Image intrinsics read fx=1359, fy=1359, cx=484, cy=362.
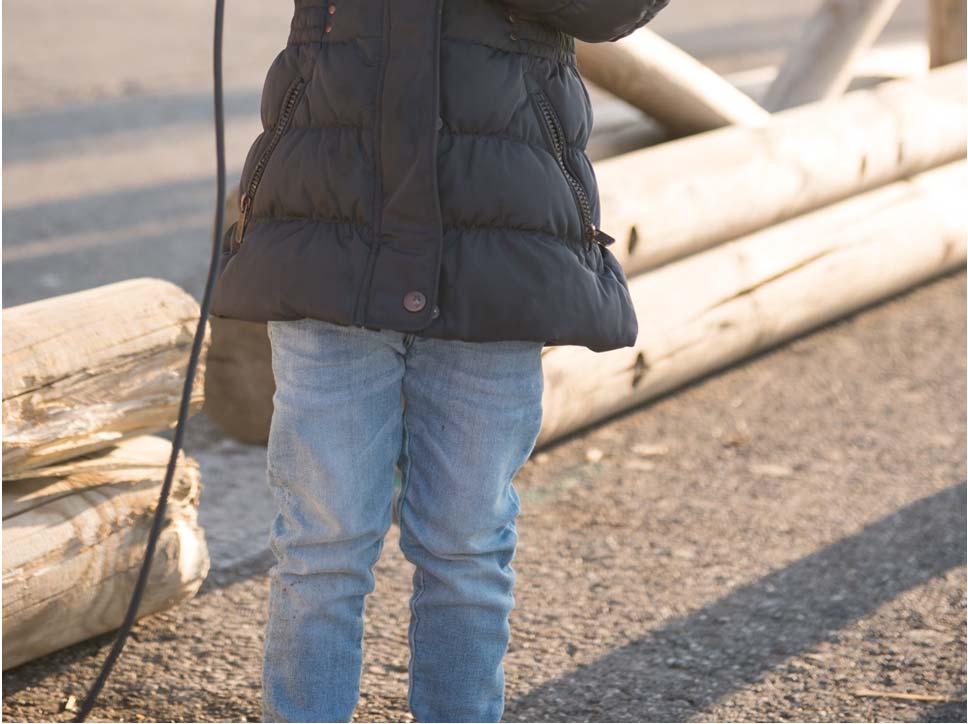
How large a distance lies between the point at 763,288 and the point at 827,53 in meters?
1.37

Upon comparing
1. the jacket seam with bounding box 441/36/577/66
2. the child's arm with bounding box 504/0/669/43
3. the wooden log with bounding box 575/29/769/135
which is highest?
the child's arm with bounding box 504/0/669/43

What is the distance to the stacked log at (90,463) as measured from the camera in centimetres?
266

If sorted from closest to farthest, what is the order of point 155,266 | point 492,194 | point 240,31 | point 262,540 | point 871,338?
point 492,194 < point 262,540 < point 871,338 < point 155,266 < point 240,31

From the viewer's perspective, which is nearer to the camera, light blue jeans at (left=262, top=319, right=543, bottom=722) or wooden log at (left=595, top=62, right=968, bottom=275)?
light blue jeans at (left=262, top=319, right=543, bottom=722)

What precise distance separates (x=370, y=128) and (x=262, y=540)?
171 centimetres

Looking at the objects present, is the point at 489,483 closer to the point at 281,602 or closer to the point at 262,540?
the point at 281,602

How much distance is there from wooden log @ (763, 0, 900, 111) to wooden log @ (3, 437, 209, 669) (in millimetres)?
3289

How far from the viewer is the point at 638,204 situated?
4020 millimetres

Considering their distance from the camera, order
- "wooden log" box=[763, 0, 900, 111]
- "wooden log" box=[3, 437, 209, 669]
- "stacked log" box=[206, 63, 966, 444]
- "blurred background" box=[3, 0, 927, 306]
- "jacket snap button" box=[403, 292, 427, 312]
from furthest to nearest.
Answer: "blurred background" box=[3, 0, 927, 306] < "wooden log" box=[763, 0, 900, 111] < "stacked log" box=[206, 63, 966, 444] < "wooden log" box=[3, 437, 209, 669] < "jacket snap button" box=[403, 292, 427, 312]

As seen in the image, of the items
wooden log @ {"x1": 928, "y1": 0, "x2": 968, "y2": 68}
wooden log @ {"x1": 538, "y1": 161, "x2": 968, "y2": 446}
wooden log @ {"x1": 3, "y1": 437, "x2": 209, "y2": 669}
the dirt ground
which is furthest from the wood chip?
wooden log @ {"x1": 928, "y1": 0, "x2": 968, "y2": 68}

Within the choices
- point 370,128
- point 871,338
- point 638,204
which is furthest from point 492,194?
point 871,338

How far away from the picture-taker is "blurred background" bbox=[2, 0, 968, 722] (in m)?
2.74

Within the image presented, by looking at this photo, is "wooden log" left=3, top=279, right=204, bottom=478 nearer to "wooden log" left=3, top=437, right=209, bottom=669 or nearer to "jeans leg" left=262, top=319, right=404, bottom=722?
"wooden log" left=3, top=437, right=209, bottom=669

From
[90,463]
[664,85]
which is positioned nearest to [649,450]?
[664,85]
